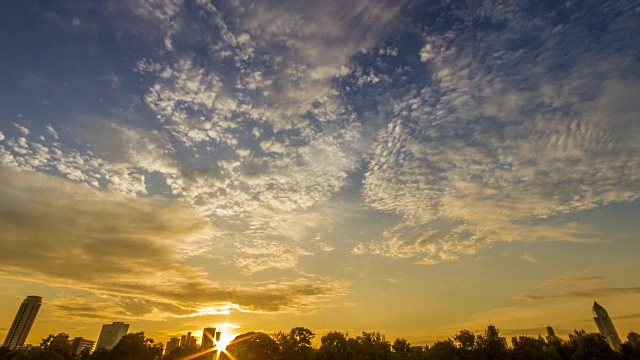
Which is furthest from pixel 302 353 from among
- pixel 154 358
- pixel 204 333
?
pixel 204 333

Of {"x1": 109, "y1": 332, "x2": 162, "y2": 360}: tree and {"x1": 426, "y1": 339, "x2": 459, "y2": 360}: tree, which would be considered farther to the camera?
{"x1": 109, "y1": 332, "x2": 162, "y2": 360}: tree

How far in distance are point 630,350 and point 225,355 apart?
101421 mm

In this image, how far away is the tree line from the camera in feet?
222

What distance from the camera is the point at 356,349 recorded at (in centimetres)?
8812

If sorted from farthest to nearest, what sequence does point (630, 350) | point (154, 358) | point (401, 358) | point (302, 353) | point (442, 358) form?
point (154, 358), point (302, 353), point (401, 358), point (442, 358), point (630, 350)

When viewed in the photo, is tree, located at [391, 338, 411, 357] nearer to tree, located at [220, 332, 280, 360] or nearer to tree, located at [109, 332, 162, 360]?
tree, located at [220, 332, 280, 360]

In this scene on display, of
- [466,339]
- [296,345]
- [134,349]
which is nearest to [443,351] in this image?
[466,339]

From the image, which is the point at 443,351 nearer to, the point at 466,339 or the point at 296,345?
the point at 466,339

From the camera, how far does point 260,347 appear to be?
9981cm

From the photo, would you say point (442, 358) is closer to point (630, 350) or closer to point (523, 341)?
point (523, 341)

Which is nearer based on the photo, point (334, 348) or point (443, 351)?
point (443, 351)

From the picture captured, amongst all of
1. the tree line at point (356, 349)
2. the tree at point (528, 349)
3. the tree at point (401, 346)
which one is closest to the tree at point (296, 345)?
the tree line at point (356, 349)

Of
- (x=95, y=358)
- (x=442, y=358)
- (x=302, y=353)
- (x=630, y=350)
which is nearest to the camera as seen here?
(x=630, y=350)

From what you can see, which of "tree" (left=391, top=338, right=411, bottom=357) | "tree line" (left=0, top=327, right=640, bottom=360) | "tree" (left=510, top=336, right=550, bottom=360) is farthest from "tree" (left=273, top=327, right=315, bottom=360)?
"tree" (left=510, top=336, right=550, bottom=360)
